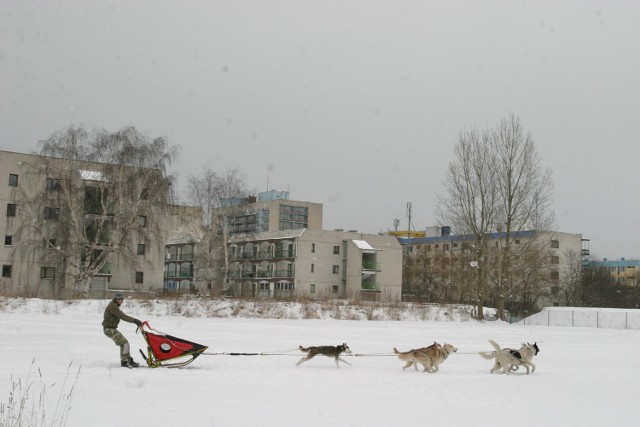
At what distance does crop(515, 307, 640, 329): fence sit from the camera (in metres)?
48.2

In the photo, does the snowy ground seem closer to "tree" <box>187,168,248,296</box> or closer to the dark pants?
the dark pants

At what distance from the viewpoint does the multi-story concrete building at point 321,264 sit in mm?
82812

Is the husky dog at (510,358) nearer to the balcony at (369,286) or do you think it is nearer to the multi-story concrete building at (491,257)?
the multi-story concrete building at (491,257)

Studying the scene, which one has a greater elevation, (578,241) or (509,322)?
(578,241)

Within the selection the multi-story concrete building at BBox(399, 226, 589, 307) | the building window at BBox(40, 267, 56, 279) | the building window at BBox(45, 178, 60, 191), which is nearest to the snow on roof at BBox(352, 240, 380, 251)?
the multi-story concrete building at BBox(399, 226, 589, 307)

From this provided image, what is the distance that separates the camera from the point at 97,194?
51.4 meters

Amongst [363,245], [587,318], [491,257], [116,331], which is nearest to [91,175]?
[491,257]

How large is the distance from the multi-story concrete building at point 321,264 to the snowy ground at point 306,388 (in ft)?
193

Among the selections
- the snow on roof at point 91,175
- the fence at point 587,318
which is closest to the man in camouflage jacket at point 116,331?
the snow on roof at point 91,175

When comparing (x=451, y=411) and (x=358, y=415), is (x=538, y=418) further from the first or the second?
(x=358, y=415)

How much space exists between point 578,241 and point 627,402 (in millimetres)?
109510

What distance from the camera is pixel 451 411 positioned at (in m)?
11.1

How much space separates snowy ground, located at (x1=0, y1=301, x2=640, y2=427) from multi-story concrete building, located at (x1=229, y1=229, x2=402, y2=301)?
5873 centimetres

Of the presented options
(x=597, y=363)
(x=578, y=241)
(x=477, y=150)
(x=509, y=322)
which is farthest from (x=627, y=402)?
(x=578, y=241)
